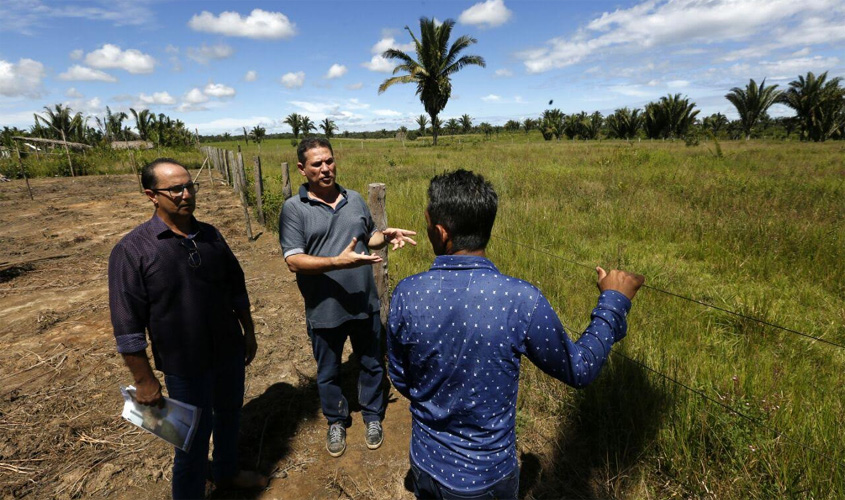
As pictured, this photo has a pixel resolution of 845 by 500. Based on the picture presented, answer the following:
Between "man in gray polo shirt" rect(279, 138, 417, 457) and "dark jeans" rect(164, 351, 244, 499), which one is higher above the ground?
"man in gray polo shirt" rect(279, 138, 417, 457)

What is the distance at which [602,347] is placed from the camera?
1122 mm

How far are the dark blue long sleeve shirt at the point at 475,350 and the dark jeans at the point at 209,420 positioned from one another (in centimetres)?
125

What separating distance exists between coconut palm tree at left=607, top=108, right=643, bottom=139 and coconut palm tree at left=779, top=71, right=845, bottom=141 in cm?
1454

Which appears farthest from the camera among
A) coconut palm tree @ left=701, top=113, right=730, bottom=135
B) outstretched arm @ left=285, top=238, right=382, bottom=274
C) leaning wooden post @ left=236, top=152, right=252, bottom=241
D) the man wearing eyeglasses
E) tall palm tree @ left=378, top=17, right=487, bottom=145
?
coconut palm tree @ left=701, top=113, right=730, bottom=135

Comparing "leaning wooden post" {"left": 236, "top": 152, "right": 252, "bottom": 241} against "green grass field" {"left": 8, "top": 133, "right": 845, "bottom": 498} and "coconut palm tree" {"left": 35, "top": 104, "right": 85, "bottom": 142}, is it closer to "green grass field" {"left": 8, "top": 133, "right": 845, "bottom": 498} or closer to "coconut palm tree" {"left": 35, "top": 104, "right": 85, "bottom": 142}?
"green grass field" {"left": 8, "top": 133, "right": 845, "bottom": 498}

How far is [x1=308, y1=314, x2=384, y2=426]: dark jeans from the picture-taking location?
8.45ft

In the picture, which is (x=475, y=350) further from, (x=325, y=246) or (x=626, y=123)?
(x=626, y=123)

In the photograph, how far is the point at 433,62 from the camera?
93.7ft

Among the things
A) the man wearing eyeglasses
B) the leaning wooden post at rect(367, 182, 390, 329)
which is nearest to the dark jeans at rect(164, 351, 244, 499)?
the man wearing eyeglasses

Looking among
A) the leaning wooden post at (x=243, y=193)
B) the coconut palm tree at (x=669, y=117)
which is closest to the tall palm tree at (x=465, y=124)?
the coconut palm tree at (x=669, y=117)

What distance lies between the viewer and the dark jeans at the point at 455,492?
125 cm

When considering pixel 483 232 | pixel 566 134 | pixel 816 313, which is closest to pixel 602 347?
pixel 483 232

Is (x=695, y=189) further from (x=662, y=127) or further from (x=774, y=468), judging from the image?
(x=662, y=127)

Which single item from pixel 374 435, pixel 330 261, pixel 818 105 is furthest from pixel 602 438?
pixel 818 105
